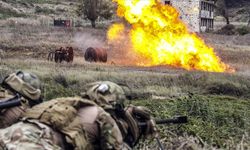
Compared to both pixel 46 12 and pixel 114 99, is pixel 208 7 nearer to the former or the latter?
pixel 46 12

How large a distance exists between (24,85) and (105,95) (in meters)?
1.01

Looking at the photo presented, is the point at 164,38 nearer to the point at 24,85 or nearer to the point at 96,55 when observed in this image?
the point at 96,55

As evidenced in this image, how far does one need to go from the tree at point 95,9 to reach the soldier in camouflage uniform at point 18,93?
2307 inches

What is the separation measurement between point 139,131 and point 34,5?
77.5 m

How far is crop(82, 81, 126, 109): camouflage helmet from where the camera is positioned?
6.80 metres

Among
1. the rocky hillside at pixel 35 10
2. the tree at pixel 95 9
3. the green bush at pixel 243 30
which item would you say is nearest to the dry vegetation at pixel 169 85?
the tree at pixel 95 9

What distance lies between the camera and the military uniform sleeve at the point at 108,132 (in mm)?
6395

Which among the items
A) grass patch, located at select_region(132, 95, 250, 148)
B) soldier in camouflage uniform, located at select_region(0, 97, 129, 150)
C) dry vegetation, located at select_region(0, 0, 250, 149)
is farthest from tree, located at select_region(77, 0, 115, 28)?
soldier in camouflage uniform, located at select_region(0, 97, 129, 150)

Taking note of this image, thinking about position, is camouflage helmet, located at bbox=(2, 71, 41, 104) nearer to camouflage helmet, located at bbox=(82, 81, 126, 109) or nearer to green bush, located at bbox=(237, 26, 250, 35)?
camouflage helmet, located at bbox=(82, 81, 126, 109)

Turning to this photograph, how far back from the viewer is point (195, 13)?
213 feet

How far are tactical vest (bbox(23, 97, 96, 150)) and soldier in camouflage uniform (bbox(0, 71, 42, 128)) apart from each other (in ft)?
1.01

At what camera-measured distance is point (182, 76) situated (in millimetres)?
27047

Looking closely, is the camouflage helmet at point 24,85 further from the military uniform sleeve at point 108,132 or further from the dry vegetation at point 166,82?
the dry vegetation at point 166,82

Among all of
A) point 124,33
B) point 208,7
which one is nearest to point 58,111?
point 124,33
